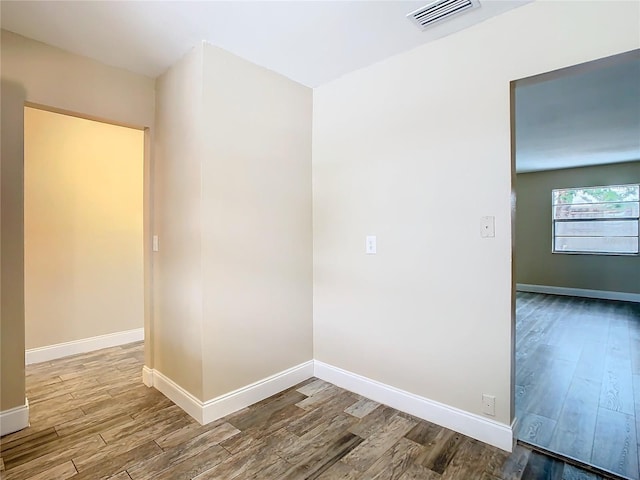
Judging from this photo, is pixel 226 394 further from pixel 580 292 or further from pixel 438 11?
pixel 580 292

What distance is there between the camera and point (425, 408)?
2.28m

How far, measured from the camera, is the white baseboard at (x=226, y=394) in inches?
89.6

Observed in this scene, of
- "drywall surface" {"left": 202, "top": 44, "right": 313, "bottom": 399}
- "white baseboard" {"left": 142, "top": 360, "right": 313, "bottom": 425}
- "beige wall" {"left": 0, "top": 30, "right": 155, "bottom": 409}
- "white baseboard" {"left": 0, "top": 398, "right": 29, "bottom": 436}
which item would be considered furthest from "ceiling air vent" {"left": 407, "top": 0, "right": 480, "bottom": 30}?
"white baseboard" {"left": 0, "top": 398, "right": 29, "bottom": 436}

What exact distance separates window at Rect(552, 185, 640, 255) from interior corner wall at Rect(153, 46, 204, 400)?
7.68 metres

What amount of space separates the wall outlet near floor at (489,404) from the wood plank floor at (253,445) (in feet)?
0.62

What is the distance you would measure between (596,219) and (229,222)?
7.65 metres

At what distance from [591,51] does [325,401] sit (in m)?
2.68

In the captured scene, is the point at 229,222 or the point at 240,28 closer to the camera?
the point at 240,28

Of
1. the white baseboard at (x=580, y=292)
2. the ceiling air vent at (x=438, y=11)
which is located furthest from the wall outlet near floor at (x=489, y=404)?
the white baseboard at (x=580, y=292)

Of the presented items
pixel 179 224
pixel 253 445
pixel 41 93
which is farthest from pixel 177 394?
pixel 41 93

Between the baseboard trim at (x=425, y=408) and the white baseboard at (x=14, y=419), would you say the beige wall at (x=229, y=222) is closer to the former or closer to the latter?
the baseboard trim at (x=425, y=408)

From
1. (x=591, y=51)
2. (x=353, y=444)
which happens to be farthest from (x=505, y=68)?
(x=353, y=444)

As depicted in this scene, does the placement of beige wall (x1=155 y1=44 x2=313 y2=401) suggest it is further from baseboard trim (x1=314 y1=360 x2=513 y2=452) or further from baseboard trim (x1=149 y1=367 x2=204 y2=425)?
baseboard trim (x1=314 y1=360 x2=513 y2=452)

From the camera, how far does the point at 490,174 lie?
1990mm
